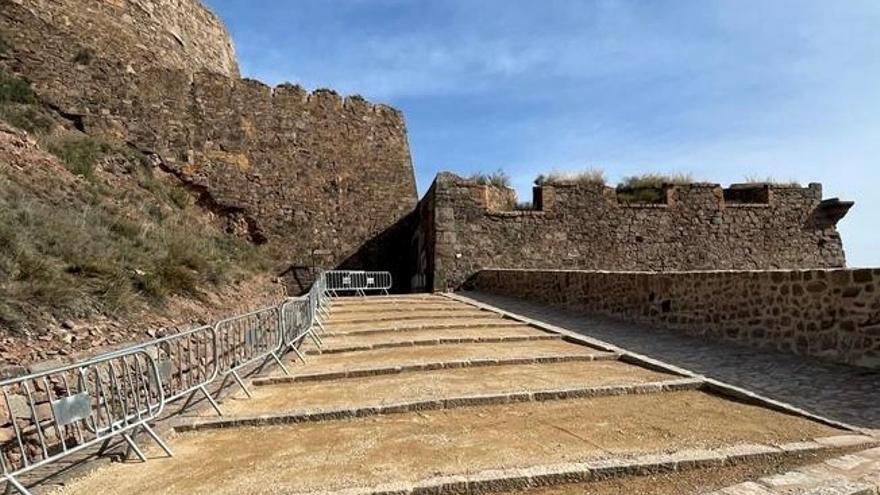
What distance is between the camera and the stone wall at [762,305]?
19.3ft

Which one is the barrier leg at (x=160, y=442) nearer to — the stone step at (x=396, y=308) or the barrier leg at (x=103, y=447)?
the barrier leg at (x=103, y=447)

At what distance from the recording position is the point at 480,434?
13.4 ft

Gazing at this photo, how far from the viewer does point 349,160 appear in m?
17.9

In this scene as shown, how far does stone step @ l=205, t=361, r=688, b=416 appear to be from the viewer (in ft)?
16.4

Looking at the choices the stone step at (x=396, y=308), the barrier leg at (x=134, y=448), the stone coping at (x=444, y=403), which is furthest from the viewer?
the stone step at (x=396, y=308)

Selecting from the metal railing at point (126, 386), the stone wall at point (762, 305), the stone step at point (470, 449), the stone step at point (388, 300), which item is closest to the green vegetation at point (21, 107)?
the stone step at point (388, 300)

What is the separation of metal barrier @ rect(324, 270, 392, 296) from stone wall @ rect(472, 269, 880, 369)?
6.90 metres

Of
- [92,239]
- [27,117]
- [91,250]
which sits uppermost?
[27,117]

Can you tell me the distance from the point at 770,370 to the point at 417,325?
16.8 ft

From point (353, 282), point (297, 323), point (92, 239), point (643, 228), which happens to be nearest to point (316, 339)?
point (297, 323)

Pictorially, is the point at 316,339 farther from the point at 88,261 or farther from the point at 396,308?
the point at 396,308

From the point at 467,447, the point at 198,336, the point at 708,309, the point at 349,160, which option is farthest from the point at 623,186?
the point at 467,447

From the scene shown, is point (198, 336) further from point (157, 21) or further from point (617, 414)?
point (157, 21)

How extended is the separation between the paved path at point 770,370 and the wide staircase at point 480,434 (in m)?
0.45
